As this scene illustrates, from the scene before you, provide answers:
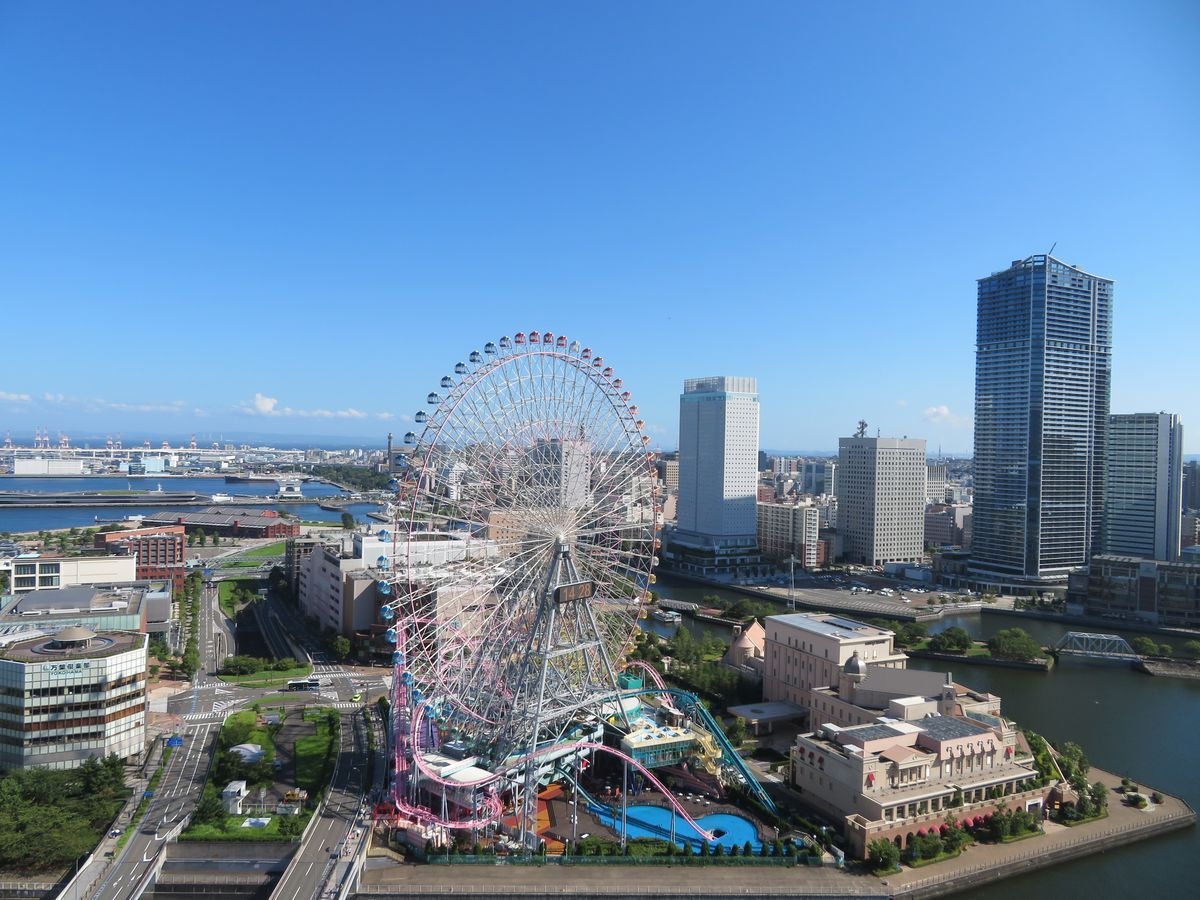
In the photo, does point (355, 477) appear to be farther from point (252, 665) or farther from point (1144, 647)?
point (1144, 647)

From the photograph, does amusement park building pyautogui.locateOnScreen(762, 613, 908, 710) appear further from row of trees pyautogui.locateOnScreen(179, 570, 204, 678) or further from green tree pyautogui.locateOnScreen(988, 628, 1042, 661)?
row of trees pyautogui.locateOnScreen(179, 570, 204, 678)

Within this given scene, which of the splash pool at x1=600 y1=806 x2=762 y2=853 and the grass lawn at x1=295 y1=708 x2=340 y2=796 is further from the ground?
the grass lawn at x1=295 y1=708 x2=340 y2=796

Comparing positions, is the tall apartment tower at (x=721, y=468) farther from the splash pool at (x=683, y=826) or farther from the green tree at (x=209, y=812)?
the green tree at (x=209, y=812)

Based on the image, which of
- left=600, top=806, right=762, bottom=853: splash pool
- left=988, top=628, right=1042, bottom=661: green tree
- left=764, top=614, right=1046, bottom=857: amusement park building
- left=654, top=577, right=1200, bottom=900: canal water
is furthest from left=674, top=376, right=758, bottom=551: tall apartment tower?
left=600, top=806, right=762, bottom=853: splash pool

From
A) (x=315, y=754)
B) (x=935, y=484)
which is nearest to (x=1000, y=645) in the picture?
(x=315, y=754)

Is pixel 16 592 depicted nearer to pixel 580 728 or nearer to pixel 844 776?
pixel 580 728

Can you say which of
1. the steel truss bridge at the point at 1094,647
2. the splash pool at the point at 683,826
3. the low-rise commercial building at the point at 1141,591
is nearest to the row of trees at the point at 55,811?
the splash pool at the point at 683,826

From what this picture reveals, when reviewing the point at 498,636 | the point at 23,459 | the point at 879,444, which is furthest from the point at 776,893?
the point at 23,459
